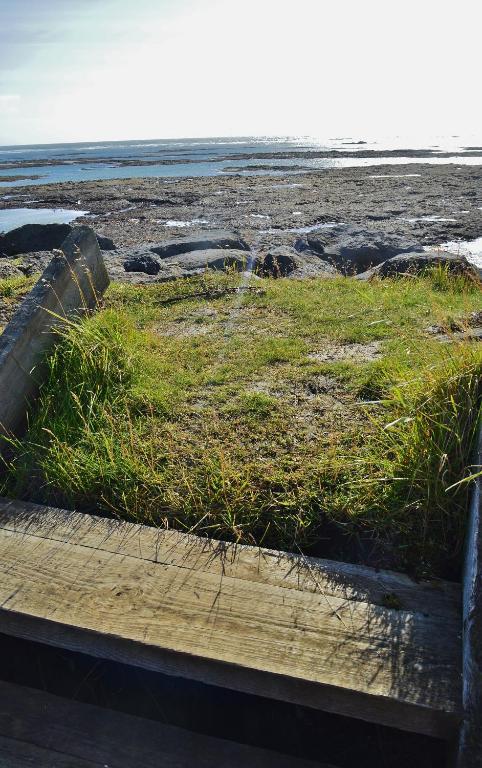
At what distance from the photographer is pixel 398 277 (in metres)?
8.80

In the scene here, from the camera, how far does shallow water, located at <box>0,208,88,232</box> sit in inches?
864

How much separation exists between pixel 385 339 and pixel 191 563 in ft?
11.1

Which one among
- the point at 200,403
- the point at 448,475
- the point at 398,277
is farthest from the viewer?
the point at 398,277

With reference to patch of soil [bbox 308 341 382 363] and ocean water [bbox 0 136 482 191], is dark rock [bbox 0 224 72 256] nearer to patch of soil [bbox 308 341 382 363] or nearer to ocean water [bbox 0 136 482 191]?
patch of soil [bbox 308 341 382 363]

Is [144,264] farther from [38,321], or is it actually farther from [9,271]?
[38,321]

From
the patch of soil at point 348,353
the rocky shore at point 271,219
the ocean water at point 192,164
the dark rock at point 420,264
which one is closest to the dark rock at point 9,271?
the rocky shore at point 271,219

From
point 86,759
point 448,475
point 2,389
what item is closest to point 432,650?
point 448,475

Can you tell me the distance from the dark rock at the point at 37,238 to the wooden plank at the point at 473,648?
516 inches

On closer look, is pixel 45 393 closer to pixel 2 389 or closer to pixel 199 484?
pixel 2 389

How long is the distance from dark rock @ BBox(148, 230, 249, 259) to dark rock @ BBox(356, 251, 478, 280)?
406 centimetres

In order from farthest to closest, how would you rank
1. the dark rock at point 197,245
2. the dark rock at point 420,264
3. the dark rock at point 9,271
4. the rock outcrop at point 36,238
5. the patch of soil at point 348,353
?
the rock outcrop at point 36,238
the dark rock at point 197,245
the dark rock at point 9,271
the dark rock at point 420,264
the patch of soil at point 348,353

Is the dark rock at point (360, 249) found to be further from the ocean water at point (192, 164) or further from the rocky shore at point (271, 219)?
the ocean water at point (192, 164)

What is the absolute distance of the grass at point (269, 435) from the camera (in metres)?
3.00

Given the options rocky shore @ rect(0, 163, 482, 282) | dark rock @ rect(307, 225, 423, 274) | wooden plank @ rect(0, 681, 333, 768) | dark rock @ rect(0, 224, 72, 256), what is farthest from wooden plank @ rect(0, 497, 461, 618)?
dark rock @ rect(0, 224, 72, 256)
